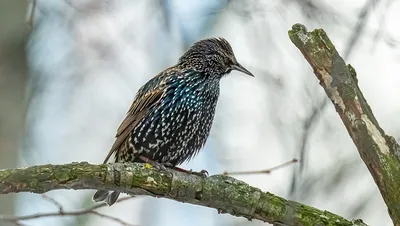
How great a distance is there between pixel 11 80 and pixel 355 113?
6.08 feet

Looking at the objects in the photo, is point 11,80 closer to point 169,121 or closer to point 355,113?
point 169,121

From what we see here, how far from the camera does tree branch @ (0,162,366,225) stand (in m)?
3.13

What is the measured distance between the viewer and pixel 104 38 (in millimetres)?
7449

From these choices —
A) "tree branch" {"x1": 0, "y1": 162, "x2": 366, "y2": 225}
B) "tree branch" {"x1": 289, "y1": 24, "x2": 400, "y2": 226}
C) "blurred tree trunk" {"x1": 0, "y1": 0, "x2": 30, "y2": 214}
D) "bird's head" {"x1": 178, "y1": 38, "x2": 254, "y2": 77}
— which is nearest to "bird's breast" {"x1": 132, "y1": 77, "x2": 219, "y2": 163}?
"bird's head" {"x1": 178, "y1": 38, "x2": 254, "y2": 77}

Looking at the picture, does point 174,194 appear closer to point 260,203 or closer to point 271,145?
point 260,203

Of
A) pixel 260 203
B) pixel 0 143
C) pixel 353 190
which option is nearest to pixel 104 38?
pixel 353 190

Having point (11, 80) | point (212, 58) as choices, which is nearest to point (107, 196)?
point (11, 80)

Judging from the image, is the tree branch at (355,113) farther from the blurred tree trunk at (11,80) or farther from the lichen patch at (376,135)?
the blurred tree trunk at (11,80)

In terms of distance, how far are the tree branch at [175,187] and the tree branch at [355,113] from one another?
25 cm

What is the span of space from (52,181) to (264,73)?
2.88m

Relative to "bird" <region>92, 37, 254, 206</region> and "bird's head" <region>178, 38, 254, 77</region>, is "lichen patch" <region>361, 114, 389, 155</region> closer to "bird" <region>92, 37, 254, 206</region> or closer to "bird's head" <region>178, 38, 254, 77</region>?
"bird" <region>92, 37, 254, 206</region>

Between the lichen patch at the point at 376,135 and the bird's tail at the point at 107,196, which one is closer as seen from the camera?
the lichen patch at the point at 376,135

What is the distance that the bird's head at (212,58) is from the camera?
5426 mm

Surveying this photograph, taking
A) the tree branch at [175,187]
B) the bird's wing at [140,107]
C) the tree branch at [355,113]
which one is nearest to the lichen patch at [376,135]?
the tree branch at [355,113]
